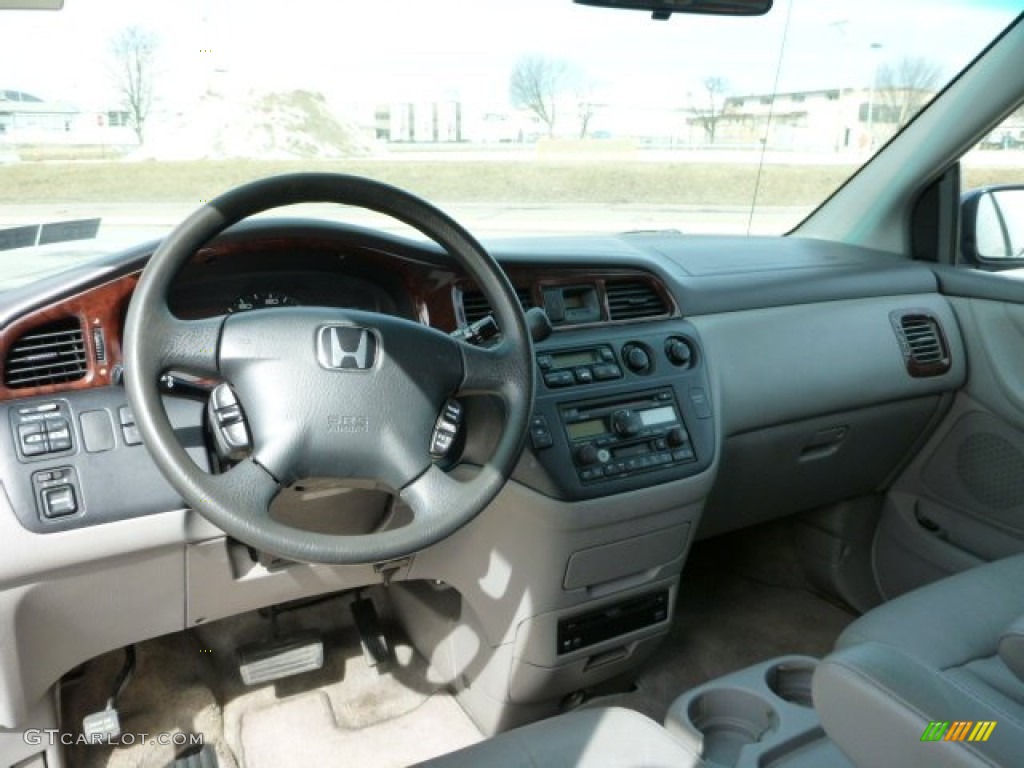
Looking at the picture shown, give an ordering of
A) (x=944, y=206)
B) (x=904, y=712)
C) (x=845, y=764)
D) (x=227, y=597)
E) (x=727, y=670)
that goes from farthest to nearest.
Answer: (x=944, y=206) < (x=727, y=670) < (x=227, y=597) < (x=845, y=764) < (x=904, y=712)

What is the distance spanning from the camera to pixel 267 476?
132 cm

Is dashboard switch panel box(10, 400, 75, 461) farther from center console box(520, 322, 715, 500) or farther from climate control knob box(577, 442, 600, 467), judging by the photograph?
climate control knob box(577, 442, 600, 467)

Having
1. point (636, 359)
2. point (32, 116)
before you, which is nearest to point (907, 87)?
point (636, 359)

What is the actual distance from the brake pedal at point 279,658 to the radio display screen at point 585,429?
0.97 m

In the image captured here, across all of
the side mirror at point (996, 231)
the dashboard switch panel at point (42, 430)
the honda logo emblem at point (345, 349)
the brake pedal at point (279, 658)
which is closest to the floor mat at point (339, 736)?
the brake pedal at point (279, 658)

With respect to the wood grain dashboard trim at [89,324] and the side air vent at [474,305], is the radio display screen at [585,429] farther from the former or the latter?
the wood grain dashboard trim at [89,324]

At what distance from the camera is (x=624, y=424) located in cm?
200

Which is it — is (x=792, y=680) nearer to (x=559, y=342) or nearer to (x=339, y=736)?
(x=559, y=342)

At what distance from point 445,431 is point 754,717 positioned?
3.45 feet

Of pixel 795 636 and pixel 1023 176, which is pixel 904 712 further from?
pixel 1023 176

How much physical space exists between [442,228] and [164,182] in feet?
2.04

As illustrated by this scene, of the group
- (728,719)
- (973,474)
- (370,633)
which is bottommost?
(370,633)

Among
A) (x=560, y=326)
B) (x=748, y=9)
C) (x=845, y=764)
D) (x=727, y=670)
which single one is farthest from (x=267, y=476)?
(x=727, y=670)

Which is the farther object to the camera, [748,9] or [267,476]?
[748,9]
